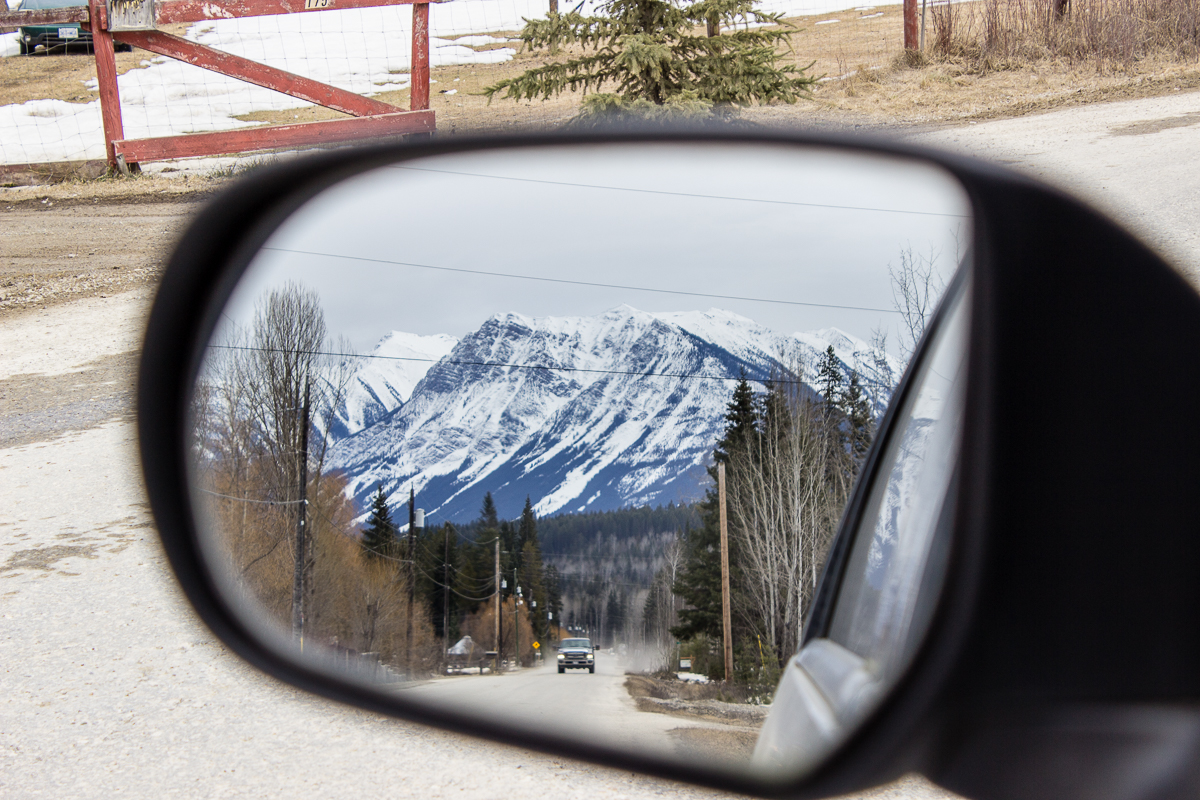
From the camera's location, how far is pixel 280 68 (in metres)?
21.8

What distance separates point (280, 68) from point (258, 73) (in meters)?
9.04

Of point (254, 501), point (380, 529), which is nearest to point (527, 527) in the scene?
point (380, 529)

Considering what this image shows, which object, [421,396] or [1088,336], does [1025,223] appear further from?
[421,396]

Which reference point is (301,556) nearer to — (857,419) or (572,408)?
(572,408)

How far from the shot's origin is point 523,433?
1.35 metres

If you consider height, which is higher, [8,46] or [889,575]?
[8,46]

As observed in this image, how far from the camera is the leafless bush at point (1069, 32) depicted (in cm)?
1686

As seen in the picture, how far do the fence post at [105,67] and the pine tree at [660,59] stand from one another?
607cm

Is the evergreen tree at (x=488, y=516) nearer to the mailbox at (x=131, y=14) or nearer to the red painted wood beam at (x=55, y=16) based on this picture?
the mailbox at (x=131, y=14)

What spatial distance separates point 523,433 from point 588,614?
0.30m

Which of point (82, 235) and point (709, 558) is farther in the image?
point (82, 235)

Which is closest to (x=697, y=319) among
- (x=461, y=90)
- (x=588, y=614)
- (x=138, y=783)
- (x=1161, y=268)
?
(x=588, y=614)

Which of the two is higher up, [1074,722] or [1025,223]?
[1025,223]

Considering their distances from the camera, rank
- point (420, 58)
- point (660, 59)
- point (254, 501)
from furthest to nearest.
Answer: point (420, 58) → point (660, 59) → point (254, 501)
